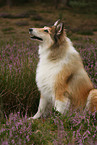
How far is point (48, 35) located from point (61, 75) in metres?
0.83

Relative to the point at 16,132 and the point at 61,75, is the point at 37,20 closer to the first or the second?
the point at 61,75

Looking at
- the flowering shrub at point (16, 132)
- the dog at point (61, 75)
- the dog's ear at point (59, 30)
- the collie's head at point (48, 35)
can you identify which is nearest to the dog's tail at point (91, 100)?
the dog at point (61, 75)

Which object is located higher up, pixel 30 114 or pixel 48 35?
pixel 48 35

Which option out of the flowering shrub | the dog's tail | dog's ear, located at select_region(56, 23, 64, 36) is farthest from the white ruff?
the flowering shrub

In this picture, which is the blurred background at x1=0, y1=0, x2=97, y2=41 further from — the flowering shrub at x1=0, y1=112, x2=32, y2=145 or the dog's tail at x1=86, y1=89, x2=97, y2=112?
the flowering shrub at x1=0, y1=112, x2=32, y2=145

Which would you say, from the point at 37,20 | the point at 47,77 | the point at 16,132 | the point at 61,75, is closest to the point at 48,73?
the point at 47,77

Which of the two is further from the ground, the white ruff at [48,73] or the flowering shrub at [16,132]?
the white ruff at [48,73]

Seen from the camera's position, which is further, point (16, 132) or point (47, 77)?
point (47, 77)

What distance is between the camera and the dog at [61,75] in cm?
381

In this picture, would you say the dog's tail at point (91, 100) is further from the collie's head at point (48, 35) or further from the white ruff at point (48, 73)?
the collie's head at point (48, 35)

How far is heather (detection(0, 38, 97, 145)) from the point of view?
2.81 metres

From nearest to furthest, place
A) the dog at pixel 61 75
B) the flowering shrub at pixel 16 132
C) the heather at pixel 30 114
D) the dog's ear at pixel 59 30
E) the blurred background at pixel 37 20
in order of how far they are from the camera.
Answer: the flowering shrub at pixel 16 132 → the heather at pixel 30 114 → the dog at pixel 61 75 → the dog's ear at pixel 59 30 → the blurred background at pixel 37 20

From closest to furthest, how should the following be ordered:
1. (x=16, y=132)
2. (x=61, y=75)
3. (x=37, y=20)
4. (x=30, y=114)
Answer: (x=16, y=132)
(x=61, y=75)
(x=30, y=114)
(x=37, y=20)

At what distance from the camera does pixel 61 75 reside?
3.80 meters
